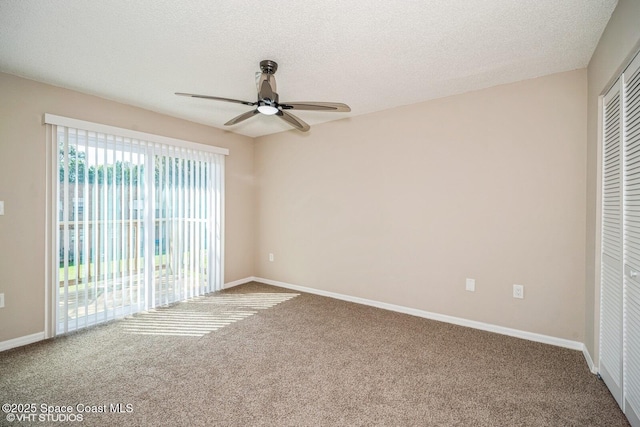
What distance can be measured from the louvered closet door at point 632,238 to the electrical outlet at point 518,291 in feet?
3.47

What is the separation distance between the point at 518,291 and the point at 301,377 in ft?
7.25

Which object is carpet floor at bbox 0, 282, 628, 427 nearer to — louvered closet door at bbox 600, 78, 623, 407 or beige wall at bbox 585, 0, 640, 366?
louvered closet door at bbox 600, 78, 623, 407

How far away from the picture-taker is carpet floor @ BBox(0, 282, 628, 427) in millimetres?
1746

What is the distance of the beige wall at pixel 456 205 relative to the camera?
2.60 metres

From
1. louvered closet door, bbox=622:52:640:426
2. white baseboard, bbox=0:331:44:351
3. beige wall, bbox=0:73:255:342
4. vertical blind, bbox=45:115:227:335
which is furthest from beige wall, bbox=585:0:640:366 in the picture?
white baseboard, bbox=0:331:44:351

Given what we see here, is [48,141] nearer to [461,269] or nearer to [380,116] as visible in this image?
[380,116]

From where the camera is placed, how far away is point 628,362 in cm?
168

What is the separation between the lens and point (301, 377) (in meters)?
2.15

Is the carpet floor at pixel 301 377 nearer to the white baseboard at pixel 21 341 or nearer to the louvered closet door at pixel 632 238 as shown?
the white baseboard at pixel 21 341

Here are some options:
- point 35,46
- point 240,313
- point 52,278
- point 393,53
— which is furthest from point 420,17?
point 52,278

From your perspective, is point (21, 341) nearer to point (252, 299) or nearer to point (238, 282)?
point (252, 299)

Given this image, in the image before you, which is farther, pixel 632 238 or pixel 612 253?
pixel 612 253

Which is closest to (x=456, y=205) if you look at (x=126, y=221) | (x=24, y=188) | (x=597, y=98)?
(x=597, y=98)

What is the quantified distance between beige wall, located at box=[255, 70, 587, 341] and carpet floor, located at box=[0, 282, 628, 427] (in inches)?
19.1
